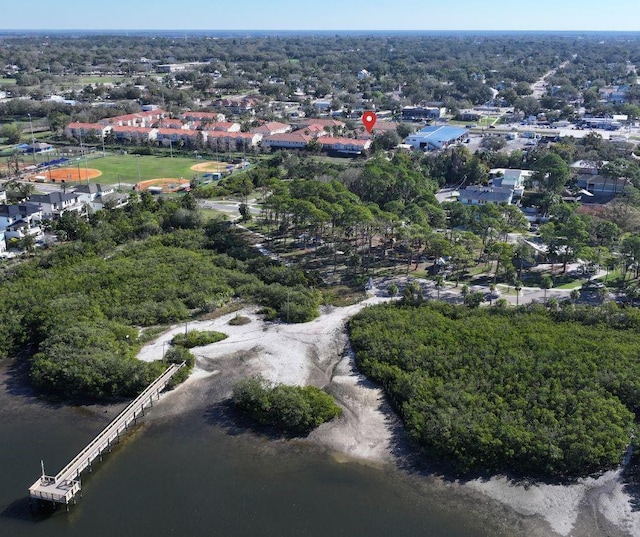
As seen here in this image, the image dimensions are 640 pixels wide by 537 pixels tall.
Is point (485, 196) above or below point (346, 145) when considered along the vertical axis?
below

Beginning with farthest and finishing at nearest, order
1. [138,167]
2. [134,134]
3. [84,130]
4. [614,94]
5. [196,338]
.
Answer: [614,94], [134,134], [84,130], [138,167], [196,338]

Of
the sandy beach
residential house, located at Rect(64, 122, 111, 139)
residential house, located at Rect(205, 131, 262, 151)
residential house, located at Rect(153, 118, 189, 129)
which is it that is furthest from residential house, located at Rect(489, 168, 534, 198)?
residential house, located at Rect(64, 122, 111, 139)

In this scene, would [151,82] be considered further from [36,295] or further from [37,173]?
[36,295]

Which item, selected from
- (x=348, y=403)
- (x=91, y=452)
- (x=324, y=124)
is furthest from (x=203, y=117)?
(x=91, y=452)

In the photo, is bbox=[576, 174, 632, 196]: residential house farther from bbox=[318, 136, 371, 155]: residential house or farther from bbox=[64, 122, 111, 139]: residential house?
bbox=[64, 122, 111, 139]: residential house

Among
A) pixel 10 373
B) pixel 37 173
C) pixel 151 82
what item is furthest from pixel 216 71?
pixel 10 373

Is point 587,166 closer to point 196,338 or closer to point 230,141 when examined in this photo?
point 230,141
